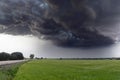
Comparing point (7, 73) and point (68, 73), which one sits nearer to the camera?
point (68, 73)

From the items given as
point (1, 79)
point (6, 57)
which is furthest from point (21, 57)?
point (1, 79)

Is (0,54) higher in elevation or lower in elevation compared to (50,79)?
higher

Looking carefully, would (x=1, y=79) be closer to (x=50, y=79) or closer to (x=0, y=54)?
(x=50, y=79)

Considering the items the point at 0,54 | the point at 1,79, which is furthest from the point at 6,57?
the point at 1,79

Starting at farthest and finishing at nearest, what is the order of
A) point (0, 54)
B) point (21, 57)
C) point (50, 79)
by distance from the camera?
point (21, 57) < point (0, 54) < point (50, 79)

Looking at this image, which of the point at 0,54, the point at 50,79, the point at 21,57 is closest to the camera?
the point at 50,79

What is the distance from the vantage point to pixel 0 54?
419ft

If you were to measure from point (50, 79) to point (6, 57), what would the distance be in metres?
113

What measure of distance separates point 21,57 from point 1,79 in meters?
151

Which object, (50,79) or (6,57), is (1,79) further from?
(6,57)

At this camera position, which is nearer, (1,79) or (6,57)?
(1,79)

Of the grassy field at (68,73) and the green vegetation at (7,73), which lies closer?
the grassy field at (68,73)

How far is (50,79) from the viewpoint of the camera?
23625 millimetres

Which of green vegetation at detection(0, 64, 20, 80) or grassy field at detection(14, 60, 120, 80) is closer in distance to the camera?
grassy field at detection(14, 60, 120, 80)
